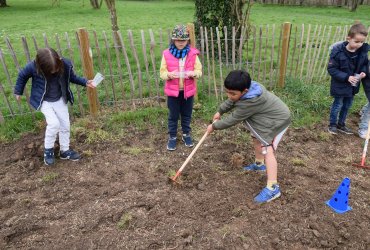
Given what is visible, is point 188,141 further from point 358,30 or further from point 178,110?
point 358,30

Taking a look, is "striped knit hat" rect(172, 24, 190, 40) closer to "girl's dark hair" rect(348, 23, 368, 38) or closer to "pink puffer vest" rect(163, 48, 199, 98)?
"pink puffer vest" rect(163, 48, 199, 98)

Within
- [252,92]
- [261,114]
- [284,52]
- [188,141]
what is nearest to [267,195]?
Answer: [261,114]

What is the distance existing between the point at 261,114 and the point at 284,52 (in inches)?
127

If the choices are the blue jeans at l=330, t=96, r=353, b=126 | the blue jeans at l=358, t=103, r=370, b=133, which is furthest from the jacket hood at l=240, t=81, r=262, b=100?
the blue jeans at l=358, t=103, r=370, b=133

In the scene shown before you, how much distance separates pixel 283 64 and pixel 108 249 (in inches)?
184

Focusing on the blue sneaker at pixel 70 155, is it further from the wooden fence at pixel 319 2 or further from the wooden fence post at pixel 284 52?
the wooden fence at pixel 319 2

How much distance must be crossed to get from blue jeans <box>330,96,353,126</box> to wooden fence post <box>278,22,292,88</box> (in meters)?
1.51

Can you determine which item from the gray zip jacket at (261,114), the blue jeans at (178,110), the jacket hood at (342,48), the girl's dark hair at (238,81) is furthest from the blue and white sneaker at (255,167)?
the jacket hood at (342,48)

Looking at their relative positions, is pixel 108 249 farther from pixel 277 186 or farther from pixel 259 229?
pixel 277 186

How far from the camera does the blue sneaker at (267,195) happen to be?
11.1ft

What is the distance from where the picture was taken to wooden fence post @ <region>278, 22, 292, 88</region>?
5988mm

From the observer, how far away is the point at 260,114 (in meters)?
3.33

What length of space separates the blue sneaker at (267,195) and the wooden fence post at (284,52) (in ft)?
11.1

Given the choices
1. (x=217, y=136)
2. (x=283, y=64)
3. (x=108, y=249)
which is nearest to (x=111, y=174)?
(x=108, y=249)
